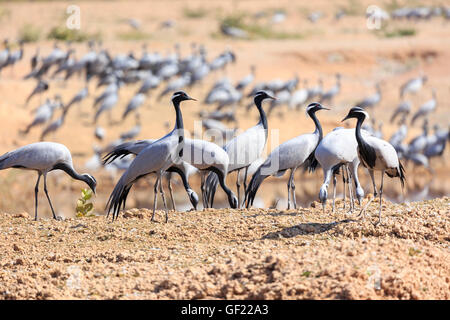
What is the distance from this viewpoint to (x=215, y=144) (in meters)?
10.5

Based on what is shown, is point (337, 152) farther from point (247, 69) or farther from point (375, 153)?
point (247, 69)

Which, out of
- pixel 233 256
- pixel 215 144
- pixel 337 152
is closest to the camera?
pixel 233 256

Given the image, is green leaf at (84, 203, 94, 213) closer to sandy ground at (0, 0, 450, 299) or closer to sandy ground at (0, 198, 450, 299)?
sandy ground at (0, 0, 450, 299)

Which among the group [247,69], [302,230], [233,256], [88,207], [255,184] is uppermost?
[247,69]

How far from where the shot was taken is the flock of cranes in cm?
920

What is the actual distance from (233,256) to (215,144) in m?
3.89

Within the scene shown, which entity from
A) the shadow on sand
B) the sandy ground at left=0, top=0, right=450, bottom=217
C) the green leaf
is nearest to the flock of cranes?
the green leaf

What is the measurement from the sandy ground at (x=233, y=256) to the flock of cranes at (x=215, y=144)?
0.55 metres

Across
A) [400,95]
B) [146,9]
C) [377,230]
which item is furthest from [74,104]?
[146,9]

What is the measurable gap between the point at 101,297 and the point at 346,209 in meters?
4.54

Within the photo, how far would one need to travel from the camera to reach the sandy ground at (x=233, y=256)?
233 inches

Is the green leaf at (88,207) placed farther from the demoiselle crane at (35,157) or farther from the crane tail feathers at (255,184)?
the crane tail feathers at (255,184)

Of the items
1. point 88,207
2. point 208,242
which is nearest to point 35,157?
point 88,207
